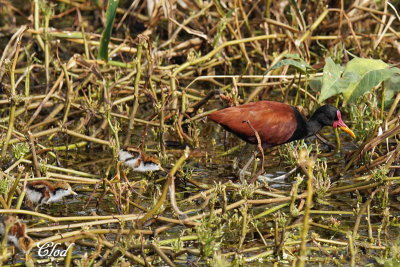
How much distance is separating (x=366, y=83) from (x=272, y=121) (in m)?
0.82

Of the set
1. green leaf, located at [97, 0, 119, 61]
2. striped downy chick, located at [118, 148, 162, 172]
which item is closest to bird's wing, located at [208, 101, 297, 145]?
striped downy chick, located at [118, 148, 162, 172]

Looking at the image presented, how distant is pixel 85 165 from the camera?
5508 millimetres

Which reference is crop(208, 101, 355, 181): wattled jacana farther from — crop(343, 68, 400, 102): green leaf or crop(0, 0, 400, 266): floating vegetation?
crop(343, 68, 400, 102): green leaf

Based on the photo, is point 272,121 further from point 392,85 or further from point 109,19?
point 109,19

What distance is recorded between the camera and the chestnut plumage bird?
5113mm

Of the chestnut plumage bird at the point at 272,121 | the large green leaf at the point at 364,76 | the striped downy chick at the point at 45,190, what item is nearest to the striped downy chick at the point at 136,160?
the striped downy chick at the point at 45,190

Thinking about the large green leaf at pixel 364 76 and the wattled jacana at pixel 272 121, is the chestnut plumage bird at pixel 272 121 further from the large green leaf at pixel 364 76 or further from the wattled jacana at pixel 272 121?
the large green leaf at pixel 364 76

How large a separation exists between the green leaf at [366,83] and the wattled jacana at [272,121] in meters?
0.59

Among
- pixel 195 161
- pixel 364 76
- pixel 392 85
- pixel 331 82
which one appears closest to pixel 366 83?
pixel 364 76

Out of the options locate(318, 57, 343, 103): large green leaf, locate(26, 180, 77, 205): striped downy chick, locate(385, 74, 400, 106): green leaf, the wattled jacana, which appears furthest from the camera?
the wattled jacana

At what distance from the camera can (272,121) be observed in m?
5.20

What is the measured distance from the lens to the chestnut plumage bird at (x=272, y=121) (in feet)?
16.8

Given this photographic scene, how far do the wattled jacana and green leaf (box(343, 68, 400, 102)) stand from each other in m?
0.59

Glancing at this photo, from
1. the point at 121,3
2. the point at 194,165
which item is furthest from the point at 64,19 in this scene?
the point at 194,165
